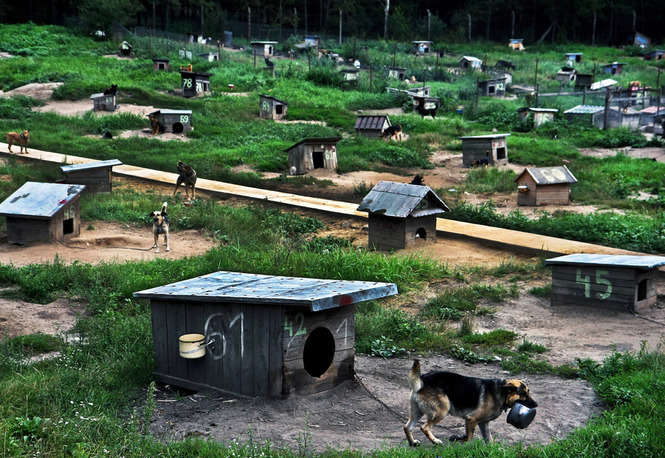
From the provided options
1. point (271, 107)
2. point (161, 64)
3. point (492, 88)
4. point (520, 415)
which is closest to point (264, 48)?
point (161, 64)

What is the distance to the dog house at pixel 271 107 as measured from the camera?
38656 millimetres

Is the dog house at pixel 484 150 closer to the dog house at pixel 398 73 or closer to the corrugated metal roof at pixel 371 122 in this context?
the corrugated metal roof at pixel 371 122

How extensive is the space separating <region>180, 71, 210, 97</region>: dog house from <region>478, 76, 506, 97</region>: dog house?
1950cm

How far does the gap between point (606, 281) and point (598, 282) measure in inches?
5.6

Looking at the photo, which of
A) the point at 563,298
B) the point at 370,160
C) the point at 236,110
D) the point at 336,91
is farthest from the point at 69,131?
the point at 563,298

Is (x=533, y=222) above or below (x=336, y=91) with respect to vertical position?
below

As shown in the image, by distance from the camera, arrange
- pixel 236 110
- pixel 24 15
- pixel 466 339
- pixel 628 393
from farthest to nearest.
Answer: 1. pixel 24 15
2. pixel 236 110
3. pixel 466 339
4. pixel 628 393

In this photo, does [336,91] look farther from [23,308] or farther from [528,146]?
[23,308]

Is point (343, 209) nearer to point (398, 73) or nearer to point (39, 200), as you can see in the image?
point (39, 200)

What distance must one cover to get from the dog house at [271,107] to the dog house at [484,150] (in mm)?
12060

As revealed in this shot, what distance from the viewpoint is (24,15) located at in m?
75.1

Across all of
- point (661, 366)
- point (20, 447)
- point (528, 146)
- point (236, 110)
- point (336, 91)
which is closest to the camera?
point (20, 447)

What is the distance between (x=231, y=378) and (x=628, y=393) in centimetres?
453

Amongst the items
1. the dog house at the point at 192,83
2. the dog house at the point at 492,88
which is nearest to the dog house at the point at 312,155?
the dog house at the point at 192,83
